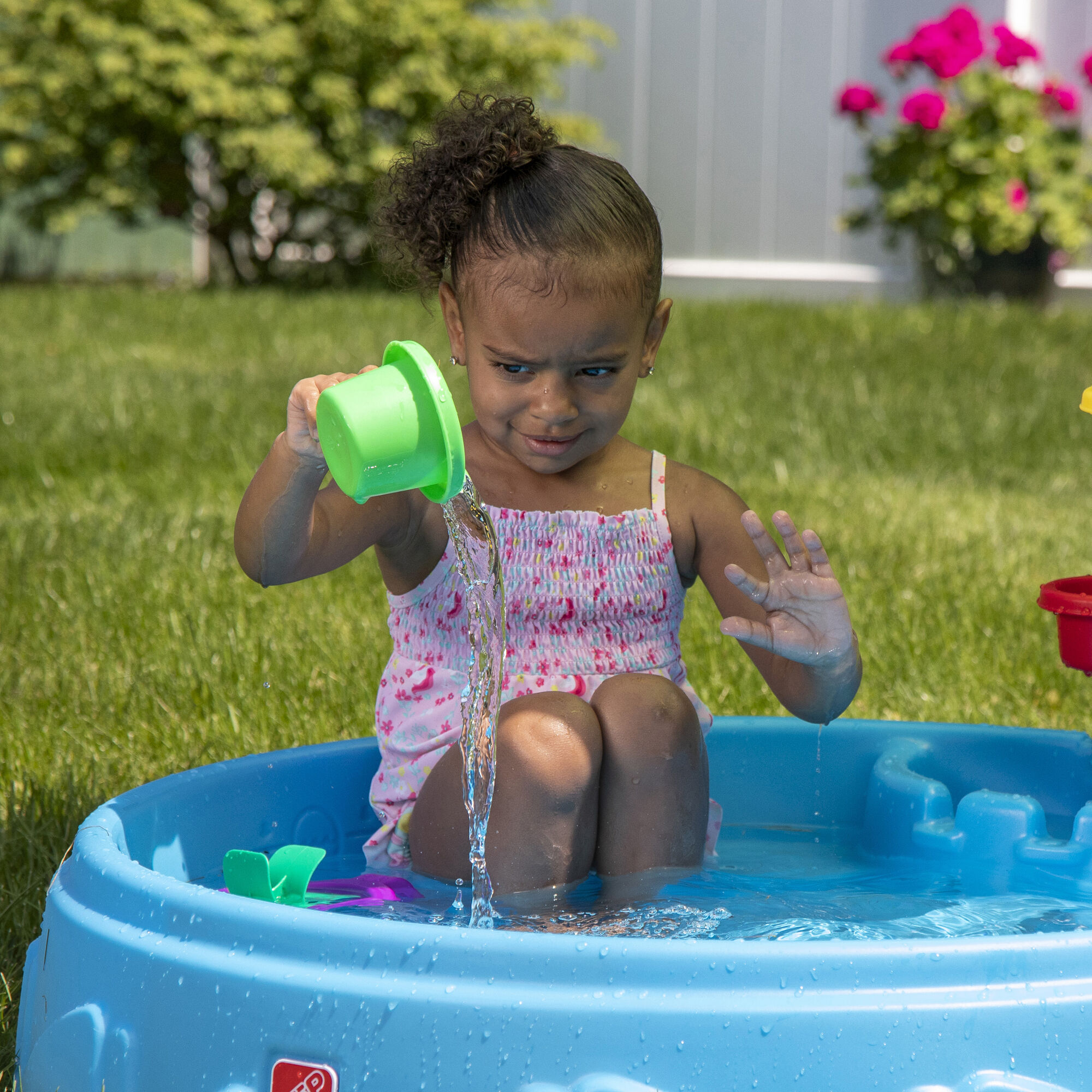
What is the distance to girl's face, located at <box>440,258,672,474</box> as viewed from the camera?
1.72 metres

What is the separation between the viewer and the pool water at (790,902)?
1.62 metres

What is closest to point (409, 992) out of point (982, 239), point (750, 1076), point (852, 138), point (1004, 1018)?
point (750, 1076)

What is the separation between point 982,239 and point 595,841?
6.53 meters

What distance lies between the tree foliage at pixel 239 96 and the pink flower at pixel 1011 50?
9.00 feet

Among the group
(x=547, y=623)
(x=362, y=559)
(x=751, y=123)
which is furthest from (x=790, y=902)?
(x=751, y=123)

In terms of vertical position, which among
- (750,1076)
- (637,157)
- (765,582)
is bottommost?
(750,1076)

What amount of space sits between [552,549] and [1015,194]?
6015mm

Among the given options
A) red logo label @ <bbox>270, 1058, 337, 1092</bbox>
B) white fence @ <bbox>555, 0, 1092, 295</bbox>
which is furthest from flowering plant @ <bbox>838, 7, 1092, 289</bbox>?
red logo label @ <bbox>270, 1058, 337, 1092</bbox>

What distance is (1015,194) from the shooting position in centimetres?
727

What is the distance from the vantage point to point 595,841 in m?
1.72

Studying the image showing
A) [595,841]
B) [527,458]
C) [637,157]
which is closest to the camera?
[595,841]

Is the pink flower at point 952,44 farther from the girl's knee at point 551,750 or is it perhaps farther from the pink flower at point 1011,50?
the girl's knee at point 551,750

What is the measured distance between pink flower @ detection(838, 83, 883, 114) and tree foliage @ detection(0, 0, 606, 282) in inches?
80.4

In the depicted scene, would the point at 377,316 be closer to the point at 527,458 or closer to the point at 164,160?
the point at 164,160
